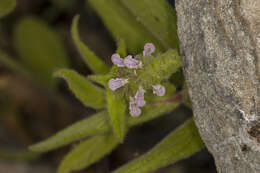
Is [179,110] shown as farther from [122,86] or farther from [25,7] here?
[25,7]

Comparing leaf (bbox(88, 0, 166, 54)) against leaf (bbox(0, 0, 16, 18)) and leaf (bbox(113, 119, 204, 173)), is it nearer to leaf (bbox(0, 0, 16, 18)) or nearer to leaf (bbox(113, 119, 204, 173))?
leaf (bbox(0, 0, 16, 18))

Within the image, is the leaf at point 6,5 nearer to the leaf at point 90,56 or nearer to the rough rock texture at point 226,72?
the leaf at point 90,56

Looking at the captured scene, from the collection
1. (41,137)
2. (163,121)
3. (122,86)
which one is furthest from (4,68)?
(122,86)

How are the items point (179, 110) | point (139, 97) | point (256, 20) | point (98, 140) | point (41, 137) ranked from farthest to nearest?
point (41, 137)
point (179, 110)
point (98, 140)
point (139, 97)
point (256, 20)

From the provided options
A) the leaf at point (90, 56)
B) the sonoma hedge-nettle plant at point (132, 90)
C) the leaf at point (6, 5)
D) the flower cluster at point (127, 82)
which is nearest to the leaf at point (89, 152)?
the sonoma hedge-nettle plant at point (132, 90)

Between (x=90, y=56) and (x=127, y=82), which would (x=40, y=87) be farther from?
(x=127, y=82)

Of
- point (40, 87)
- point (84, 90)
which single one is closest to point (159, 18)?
point (84, 90)

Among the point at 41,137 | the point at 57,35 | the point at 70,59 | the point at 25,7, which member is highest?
the point at 25,7
